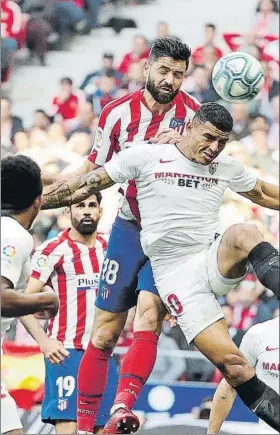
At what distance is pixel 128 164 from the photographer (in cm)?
609

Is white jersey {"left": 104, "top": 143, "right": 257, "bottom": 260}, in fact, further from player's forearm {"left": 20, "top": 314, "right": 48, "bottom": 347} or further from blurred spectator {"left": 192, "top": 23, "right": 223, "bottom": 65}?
blurred spectator {"left": 192, "top": 23, "right": 223, "bottom": 65}

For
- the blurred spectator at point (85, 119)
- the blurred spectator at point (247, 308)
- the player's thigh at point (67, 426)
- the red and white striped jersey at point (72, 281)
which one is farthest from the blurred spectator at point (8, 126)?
the player's thigh at point (67, 426)

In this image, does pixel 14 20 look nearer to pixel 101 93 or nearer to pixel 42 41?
pixel 42 41

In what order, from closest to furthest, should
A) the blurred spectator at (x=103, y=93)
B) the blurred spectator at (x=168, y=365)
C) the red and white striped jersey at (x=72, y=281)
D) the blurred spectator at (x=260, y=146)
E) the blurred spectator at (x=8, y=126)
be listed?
1. the red and white striped jersey at (x=72, y=281)
2. the blurred spectator at (x=168, y=365)
3. the blurred spectator at (x=260, y=146)
4. the blurred spectator at (x=8, y=126)
5. the blurred spectator at (x=103, y=93)

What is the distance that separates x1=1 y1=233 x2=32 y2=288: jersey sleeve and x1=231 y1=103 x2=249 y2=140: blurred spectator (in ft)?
19.7

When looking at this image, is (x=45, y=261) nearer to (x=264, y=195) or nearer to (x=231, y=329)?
(x=264, y=195)

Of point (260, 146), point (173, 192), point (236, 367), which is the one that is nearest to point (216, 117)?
point (173, 192)

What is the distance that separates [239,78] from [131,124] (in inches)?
26.4

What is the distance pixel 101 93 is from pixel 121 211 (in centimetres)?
594

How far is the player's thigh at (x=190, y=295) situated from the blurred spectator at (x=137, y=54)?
22.3ft

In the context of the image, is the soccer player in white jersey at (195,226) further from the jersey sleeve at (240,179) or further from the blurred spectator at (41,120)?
the blurred spectator at (41,120)

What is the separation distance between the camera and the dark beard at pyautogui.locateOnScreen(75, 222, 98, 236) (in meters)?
7.69

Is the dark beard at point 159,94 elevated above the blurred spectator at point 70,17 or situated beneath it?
elevated above

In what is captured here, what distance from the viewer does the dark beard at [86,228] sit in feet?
25.2
